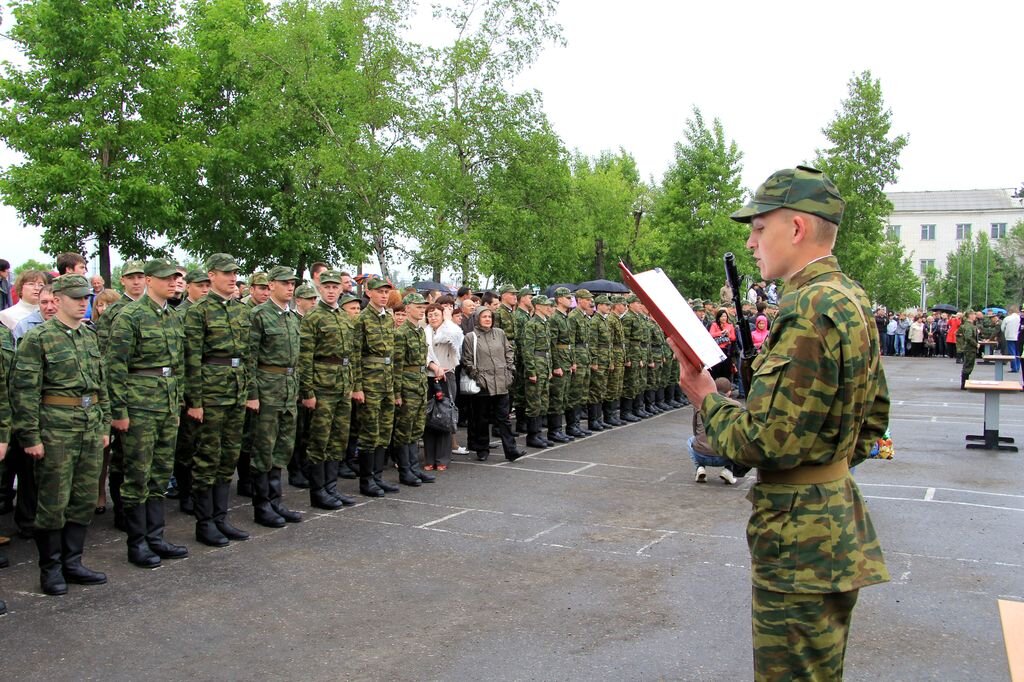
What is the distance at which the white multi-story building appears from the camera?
96875mm

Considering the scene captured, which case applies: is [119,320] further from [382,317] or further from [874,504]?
[874,504]

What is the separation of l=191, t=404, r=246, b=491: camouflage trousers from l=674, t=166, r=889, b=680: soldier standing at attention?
5.34 m

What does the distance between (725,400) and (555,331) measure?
Answer: 10131 mm

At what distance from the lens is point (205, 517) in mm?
7176

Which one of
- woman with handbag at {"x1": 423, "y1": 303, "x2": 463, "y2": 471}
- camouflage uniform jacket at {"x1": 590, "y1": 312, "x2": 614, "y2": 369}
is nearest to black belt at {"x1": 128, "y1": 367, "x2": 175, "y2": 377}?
woman with handbag at {"x1": 423, "y1": 303, "x2": 463, "y2": 471}

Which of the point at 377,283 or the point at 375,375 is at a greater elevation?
the point at 377,283

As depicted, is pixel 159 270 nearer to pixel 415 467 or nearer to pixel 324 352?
pixel 324 352

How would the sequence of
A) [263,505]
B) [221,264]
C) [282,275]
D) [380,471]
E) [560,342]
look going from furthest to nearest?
[560,342]
[380,471]
[282,275]
[263,505]
[221,264]

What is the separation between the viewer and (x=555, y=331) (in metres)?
12.9

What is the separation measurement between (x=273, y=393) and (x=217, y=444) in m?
0.76

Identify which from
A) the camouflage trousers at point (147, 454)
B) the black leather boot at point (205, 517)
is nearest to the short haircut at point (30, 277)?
the camouflage trousers at point (147, 454)

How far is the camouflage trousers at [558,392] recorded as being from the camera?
12820 mm

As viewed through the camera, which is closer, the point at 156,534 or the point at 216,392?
the point at 156,534

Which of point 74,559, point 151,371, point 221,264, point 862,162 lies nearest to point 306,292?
point 221,264
